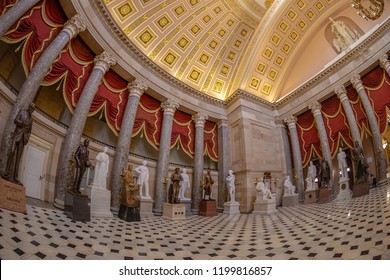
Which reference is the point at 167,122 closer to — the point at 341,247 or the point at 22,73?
the point at 22,73

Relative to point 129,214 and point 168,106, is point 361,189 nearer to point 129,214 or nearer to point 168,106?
point 129,214

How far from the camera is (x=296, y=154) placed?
12836 mm

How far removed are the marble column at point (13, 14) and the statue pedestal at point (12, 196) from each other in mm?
3768

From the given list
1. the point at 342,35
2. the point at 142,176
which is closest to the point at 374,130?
the point at 342,35

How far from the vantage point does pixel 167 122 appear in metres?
11.2

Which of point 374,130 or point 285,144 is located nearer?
point 374,130

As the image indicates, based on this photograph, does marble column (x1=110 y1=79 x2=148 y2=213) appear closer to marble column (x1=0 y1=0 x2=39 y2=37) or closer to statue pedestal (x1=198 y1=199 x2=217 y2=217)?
statue pedestal (x1=198 y1=199 x2=217 y2=217)

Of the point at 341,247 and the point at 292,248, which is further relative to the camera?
the point at 292,248

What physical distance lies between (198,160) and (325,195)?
6.53m

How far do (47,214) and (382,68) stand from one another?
49.2ft

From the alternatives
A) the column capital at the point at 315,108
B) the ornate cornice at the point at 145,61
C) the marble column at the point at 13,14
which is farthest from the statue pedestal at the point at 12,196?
the column capital at the point at 315,108

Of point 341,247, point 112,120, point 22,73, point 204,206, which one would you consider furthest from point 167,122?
point 341,247

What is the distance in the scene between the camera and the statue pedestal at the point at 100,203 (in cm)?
642

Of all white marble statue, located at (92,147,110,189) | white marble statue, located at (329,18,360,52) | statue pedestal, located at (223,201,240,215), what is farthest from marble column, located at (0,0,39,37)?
white marble statue, located at (329,18,360,52)
